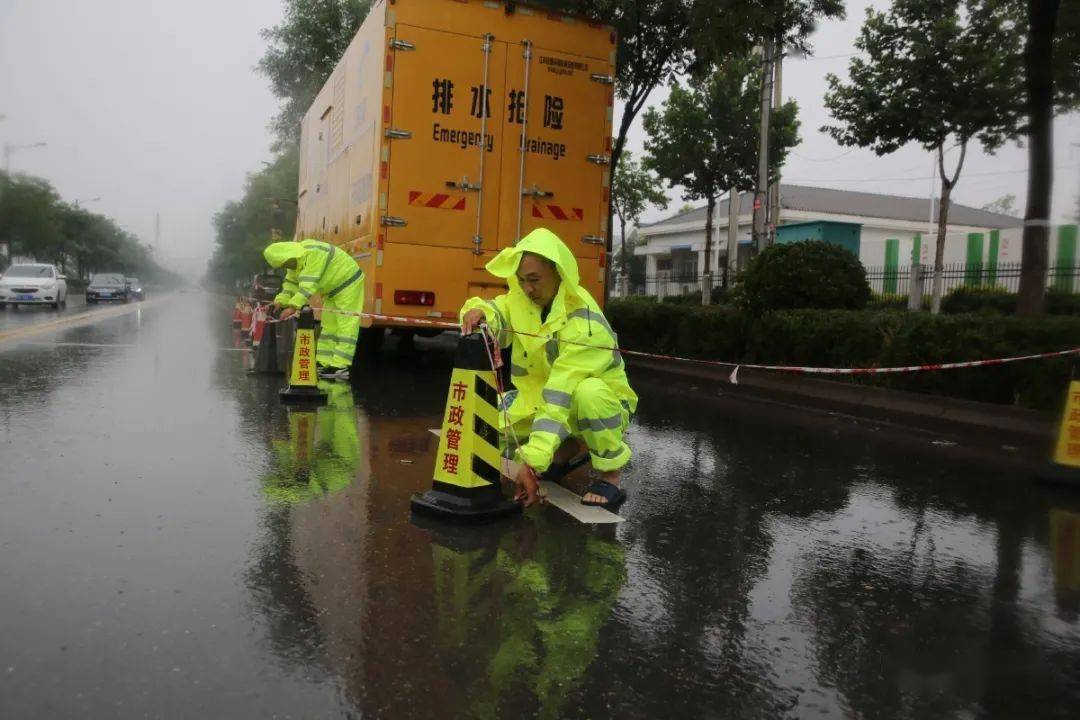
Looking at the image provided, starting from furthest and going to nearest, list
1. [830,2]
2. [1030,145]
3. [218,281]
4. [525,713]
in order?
[218,281] → [830,2] → [1030,145] → [525,713]

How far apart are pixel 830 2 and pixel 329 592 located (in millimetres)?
12168

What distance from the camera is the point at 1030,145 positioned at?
31.0ft

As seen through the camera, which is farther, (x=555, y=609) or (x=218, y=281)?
(x=218, y=281)

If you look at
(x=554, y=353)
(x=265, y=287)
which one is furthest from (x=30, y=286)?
(x=554, y=353)

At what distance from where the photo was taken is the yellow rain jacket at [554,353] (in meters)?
4.61

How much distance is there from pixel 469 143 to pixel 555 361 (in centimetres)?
594

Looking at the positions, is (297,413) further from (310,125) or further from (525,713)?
(310,125)

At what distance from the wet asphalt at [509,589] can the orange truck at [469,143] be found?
3803 millimetres

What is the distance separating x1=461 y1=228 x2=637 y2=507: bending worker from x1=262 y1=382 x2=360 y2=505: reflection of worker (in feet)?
3.85

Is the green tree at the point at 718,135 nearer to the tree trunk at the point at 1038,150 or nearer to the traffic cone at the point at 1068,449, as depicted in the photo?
the tree trunk at the point at 1038,150

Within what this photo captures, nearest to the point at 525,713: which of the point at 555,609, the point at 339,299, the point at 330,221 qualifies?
the point at 555,609

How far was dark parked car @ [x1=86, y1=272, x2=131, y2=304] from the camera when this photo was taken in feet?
139

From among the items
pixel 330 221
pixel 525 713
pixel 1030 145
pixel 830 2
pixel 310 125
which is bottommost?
pixel 525 713

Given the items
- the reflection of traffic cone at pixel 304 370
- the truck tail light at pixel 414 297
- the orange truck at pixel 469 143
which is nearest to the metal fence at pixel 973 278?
the orange truck at pixel 469 143
